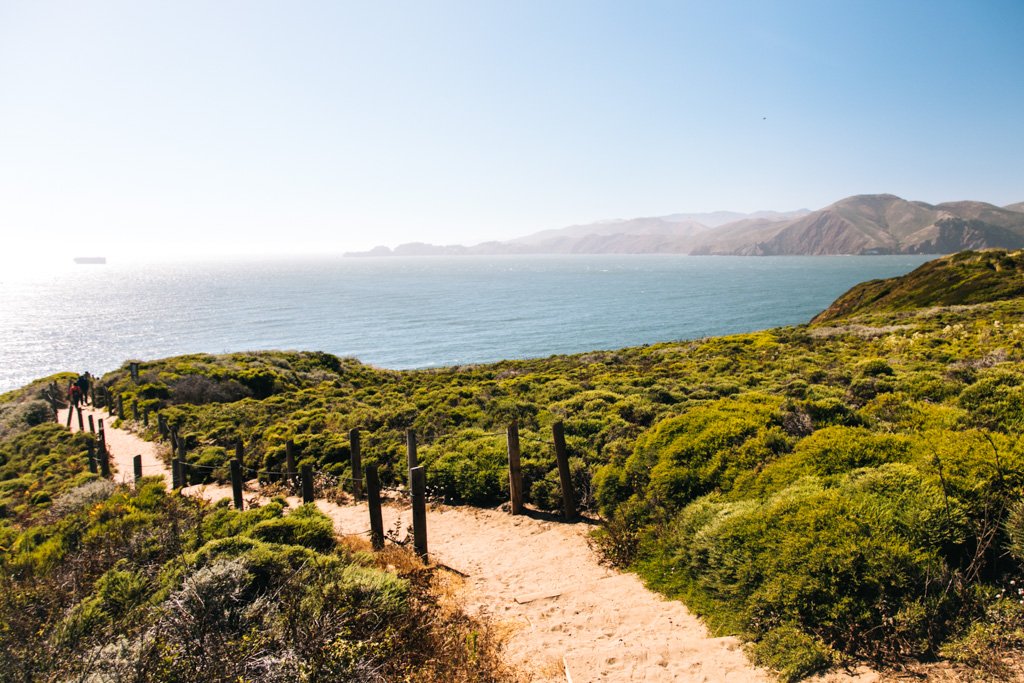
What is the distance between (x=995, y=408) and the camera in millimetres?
7930

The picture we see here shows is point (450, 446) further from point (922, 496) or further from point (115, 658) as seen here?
point (922, 496)

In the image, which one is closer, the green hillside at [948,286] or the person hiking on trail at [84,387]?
the person hiking on trail at [84,387]

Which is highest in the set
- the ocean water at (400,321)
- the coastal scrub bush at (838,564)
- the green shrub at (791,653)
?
the coastal scrub bush at (838,564)

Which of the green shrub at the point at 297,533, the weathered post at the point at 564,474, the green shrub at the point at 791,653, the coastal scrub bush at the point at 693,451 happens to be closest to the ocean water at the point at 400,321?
the weathered post at the point at 564,474

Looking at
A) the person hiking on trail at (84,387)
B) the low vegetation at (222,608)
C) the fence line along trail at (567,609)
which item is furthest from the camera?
the person hiking on trail at (84,387)

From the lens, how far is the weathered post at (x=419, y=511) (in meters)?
8.45

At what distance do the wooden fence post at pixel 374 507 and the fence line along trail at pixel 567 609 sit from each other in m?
0.40

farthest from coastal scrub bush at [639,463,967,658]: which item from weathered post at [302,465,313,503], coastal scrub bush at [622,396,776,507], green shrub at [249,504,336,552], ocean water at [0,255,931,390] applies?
ocean water at [0,255,931,390]

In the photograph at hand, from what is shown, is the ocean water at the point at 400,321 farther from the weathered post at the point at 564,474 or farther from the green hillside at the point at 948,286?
the weathered post at the point at 564,474

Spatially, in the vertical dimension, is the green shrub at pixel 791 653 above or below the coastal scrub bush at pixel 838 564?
below

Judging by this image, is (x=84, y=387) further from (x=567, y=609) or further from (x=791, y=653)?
(x=791, y=653)

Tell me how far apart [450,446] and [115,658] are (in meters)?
9.37

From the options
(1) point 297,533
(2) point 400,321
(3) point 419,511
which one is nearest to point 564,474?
(3) point 419,511

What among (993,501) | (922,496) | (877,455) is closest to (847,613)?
(922,496)
